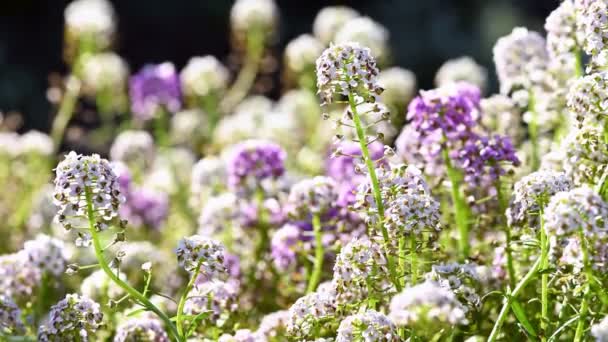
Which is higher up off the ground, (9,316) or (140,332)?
(9,316)

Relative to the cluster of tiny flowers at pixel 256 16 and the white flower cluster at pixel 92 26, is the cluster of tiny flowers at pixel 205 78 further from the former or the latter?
the white flower cluster at pixel 92 26

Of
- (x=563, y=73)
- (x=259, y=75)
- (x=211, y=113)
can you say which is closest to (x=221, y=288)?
(x=563, y=73)

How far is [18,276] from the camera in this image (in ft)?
11.5

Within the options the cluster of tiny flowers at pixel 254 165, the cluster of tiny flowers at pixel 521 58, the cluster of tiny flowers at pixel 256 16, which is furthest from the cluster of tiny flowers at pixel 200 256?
the cluster of tiny flowers at pixel 256 16

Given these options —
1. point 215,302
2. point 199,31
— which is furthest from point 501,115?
point 199,31

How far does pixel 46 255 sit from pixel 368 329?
5.19 feet

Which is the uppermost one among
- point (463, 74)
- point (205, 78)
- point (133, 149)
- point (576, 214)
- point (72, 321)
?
point (205, 78)

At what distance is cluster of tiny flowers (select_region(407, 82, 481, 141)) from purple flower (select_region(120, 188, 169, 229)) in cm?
236

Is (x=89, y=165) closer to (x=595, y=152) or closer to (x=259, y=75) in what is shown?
(x=595, y=152)

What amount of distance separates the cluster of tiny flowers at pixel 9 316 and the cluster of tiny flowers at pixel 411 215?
4.17 ft

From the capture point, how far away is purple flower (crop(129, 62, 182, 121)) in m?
6.19

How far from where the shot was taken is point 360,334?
2.56 metres

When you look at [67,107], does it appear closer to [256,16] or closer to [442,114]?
[256,16]

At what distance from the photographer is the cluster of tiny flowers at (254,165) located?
4.59 meters
